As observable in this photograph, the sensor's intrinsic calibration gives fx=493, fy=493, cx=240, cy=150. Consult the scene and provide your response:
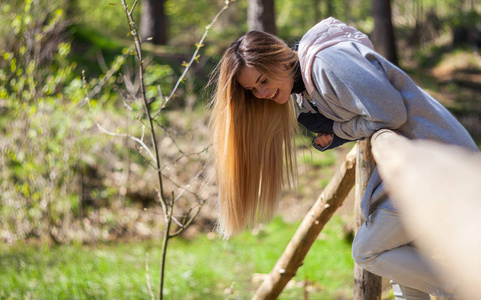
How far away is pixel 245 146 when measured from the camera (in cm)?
234

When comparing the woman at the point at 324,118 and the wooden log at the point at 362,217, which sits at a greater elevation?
the woman at the point at 324,118

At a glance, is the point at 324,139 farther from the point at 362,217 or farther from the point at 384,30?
the point at 384,30

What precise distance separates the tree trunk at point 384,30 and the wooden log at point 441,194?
25.9 ft

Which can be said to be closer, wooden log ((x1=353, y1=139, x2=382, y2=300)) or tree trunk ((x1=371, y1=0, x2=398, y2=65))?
wooden log ((x1=353, y1=139, x2=382, y2=300))

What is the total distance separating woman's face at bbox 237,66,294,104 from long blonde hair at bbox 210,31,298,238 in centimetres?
6

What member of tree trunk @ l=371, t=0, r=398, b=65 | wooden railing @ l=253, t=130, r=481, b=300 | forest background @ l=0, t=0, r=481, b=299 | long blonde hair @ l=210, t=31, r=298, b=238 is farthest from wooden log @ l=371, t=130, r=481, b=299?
tree trunk @ l=371, t=0, r=398, b=65

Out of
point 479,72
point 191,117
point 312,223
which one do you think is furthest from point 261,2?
point 479,72

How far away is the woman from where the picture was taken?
1.84 m

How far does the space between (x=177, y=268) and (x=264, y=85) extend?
2.88 metres

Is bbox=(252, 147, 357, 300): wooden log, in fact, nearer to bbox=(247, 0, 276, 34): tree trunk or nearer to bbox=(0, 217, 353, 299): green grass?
bbox=(0, 217, 353, 299): green grass

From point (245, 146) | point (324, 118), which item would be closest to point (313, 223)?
point (245, 146)

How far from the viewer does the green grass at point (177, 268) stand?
12.7 feet

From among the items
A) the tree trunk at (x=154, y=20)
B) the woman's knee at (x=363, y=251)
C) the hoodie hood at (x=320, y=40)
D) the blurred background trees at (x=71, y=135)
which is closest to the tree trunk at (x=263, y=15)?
the blurred background trees at (x=71, y=135)

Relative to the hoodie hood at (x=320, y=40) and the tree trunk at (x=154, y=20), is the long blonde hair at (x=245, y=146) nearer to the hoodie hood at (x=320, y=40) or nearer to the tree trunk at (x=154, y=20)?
the hoodie hood at (x=320, y=40)
